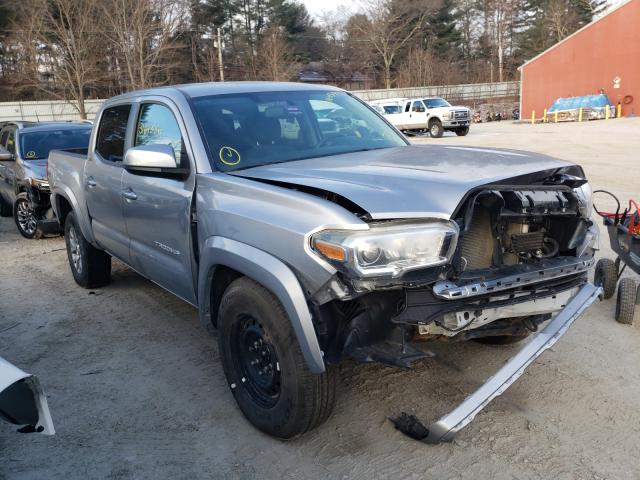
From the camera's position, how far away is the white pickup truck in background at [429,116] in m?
28.1

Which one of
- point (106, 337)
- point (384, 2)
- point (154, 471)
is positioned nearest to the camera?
point (154, 471)

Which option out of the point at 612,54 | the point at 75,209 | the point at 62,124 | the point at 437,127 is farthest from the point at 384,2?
the point at 75,209

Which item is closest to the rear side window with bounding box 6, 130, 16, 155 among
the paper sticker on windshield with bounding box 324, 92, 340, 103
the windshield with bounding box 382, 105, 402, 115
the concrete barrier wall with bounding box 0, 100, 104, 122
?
the paper sticker on windshield with bounding box 324, 92, 340, 103

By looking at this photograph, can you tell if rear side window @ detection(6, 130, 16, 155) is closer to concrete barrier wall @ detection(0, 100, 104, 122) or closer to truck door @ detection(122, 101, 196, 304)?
truck door @ detection(122, 101, 196, 304)

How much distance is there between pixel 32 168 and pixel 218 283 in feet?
21.9

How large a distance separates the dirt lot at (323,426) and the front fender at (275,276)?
704mm

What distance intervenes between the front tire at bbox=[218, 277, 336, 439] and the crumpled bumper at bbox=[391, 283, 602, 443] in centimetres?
48

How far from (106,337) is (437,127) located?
84.5ft

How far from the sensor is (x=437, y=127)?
94.7 feet

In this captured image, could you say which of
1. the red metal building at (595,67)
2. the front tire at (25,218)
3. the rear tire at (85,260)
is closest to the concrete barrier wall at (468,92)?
the red metal building at (595,67)

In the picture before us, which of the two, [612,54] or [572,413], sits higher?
[612,54]

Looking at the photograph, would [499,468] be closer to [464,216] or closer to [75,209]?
[464,216]

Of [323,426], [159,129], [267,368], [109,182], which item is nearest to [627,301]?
[323,426]

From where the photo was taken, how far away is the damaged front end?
8.94 ft
